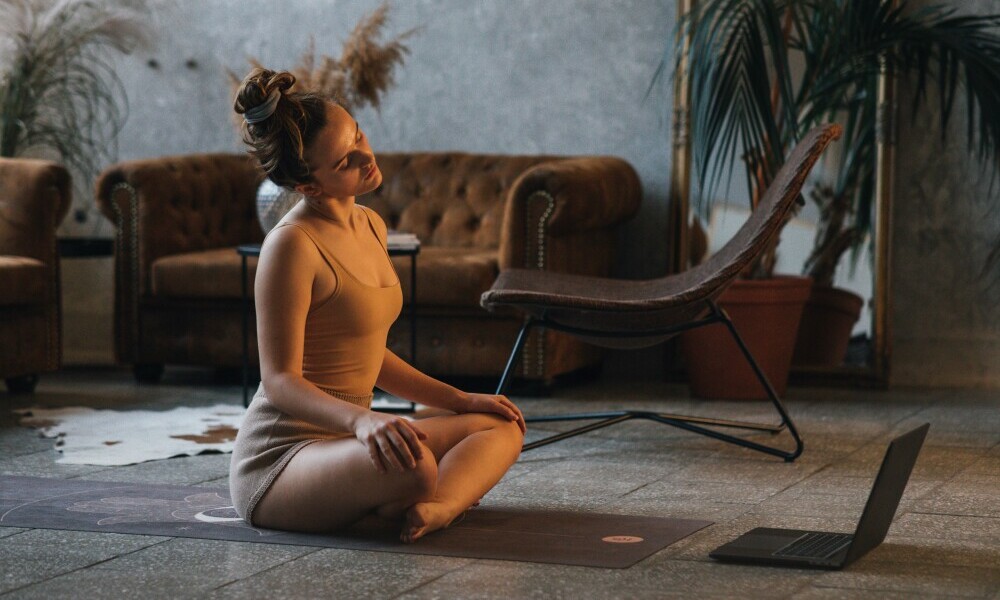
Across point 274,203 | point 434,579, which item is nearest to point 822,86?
point 274,203

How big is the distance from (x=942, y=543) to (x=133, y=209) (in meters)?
3.21

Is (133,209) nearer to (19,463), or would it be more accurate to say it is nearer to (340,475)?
(19,463)

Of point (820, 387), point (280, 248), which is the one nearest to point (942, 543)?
point (280, 248)

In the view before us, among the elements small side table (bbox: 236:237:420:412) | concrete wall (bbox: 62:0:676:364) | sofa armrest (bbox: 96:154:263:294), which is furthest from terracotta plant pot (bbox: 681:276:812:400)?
sofa armrest (bbox: 96:154:263:294)

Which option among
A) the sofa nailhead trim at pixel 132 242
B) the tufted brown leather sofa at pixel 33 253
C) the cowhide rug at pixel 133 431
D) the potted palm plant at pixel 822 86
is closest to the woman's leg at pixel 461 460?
the cowhide rug at pixel 133 431

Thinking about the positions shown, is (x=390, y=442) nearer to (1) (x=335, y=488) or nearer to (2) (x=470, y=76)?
(1) (x=335, y=488)

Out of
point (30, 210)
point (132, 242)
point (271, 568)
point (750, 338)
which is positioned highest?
point (30, 210)

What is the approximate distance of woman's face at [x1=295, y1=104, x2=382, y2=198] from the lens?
2338 mm

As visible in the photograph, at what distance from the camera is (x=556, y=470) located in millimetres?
3129

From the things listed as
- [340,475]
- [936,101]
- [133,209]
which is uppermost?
[936,101]

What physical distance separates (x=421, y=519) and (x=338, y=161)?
63 cm

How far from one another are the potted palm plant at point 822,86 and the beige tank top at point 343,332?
179cm

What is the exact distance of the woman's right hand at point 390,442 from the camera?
6.94 feet

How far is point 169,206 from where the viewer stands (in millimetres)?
4801
